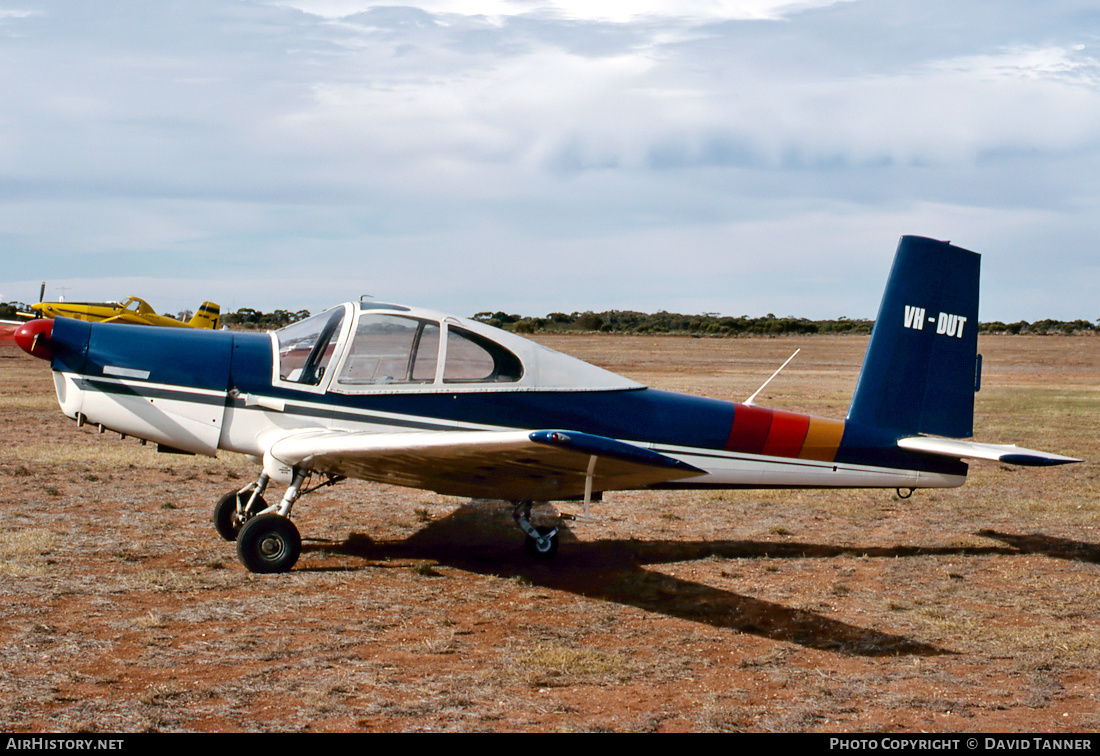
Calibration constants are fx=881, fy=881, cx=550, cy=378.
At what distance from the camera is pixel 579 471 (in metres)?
6.28

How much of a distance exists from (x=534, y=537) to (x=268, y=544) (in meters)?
2.31

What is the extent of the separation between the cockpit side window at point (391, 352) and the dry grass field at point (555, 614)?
1.62m

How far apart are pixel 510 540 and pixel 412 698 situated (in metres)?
4.30

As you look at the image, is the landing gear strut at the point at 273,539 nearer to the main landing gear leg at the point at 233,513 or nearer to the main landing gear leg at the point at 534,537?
the main landing gear leg at the point at 233,513

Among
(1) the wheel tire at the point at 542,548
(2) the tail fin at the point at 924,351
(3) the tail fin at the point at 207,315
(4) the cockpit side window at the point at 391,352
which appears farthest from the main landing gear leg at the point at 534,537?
(3) the tail fin at the point at 207,315

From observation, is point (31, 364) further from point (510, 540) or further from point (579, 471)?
point (579, 471)

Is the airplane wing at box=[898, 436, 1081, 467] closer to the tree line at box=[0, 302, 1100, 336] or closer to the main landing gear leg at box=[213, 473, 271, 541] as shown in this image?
the main landing gear leg at box=[213, 473, 271, 541]

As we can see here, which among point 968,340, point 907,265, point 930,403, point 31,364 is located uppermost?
point 907,265

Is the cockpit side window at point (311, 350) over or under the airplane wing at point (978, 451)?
over

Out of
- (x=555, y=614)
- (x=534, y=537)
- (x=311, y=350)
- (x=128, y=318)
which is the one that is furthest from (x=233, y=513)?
(x=128, y=318)

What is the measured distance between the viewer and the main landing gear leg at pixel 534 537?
7926mm

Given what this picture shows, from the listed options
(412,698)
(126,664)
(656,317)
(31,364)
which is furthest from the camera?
(656,317)

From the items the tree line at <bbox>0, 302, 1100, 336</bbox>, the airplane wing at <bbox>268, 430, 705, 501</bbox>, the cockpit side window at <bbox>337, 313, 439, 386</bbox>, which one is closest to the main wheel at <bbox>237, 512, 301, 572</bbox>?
the airplane wing at <bbox>268, 430, 705, 501</bbox>

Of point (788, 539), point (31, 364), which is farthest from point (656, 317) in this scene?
point (788, 539)
